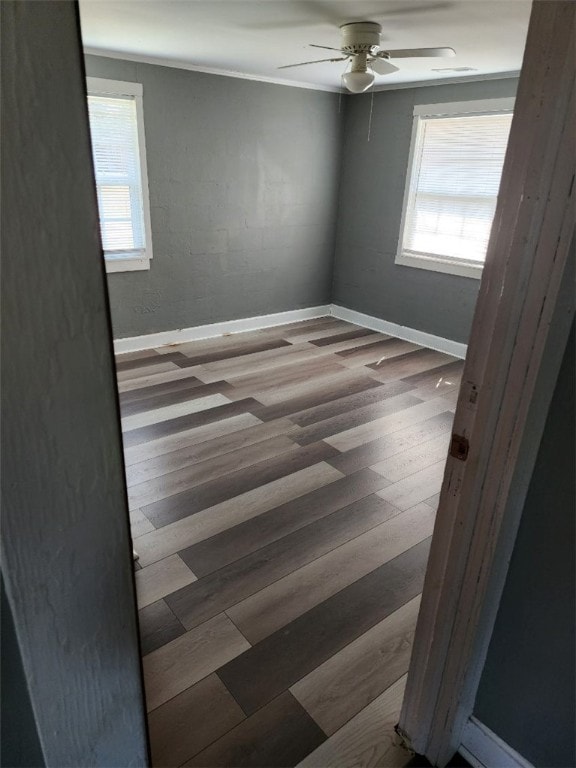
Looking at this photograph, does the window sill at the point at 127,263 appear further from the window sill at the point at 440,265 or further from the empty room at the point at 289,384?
the window sill at the point at 440,265

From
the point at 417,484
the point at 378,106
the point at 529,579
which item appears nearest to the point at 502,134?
the point at 378,106

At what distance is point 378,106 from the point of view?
4742 millimetres

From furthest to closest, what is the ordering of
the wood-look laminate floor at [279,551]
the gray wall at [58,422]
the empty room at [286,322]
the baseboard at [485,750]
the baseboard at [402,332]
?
the baseboard at [402,332] < the empty room at [286,322] < the wood-look laminate floor at [279,551] < the baseboard at [485,750] < the gray wall at [58,422]

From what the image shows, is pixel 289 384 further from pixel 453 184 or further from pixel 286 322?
pixel 453 184

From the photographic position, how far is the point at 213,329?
4891 millimetres

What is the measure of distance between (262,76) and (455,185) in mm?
1978

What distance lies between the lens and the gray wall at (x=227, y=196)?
4086 mm

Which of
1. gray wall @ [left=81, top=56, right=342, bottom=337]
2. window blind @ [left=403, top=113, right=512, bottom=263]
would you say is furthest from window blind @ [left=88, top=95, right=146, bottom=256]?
window blind @ [left=403, top=113, right=512, bottom=263]

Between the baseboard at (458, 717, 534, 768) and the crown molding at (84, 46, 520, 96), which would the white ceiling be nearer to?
the crown molding at (84, 46, 520, 96)

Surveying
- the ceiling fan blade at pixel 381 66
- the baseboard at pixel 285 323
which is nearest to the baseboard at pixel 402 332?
the baseboard at pixel 285 323

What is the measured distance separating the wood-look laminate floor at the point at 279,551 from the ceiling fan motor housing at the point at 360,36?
2215 mm

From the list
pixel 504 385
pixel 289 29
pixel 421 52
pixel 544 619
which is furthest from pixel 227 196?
pixel 544 619

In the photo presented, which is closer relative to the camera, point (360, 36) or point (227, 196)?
point (360, 36)

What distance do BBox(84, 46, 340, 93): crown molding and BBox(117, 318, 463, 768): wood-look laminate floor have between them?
235 centimetres
